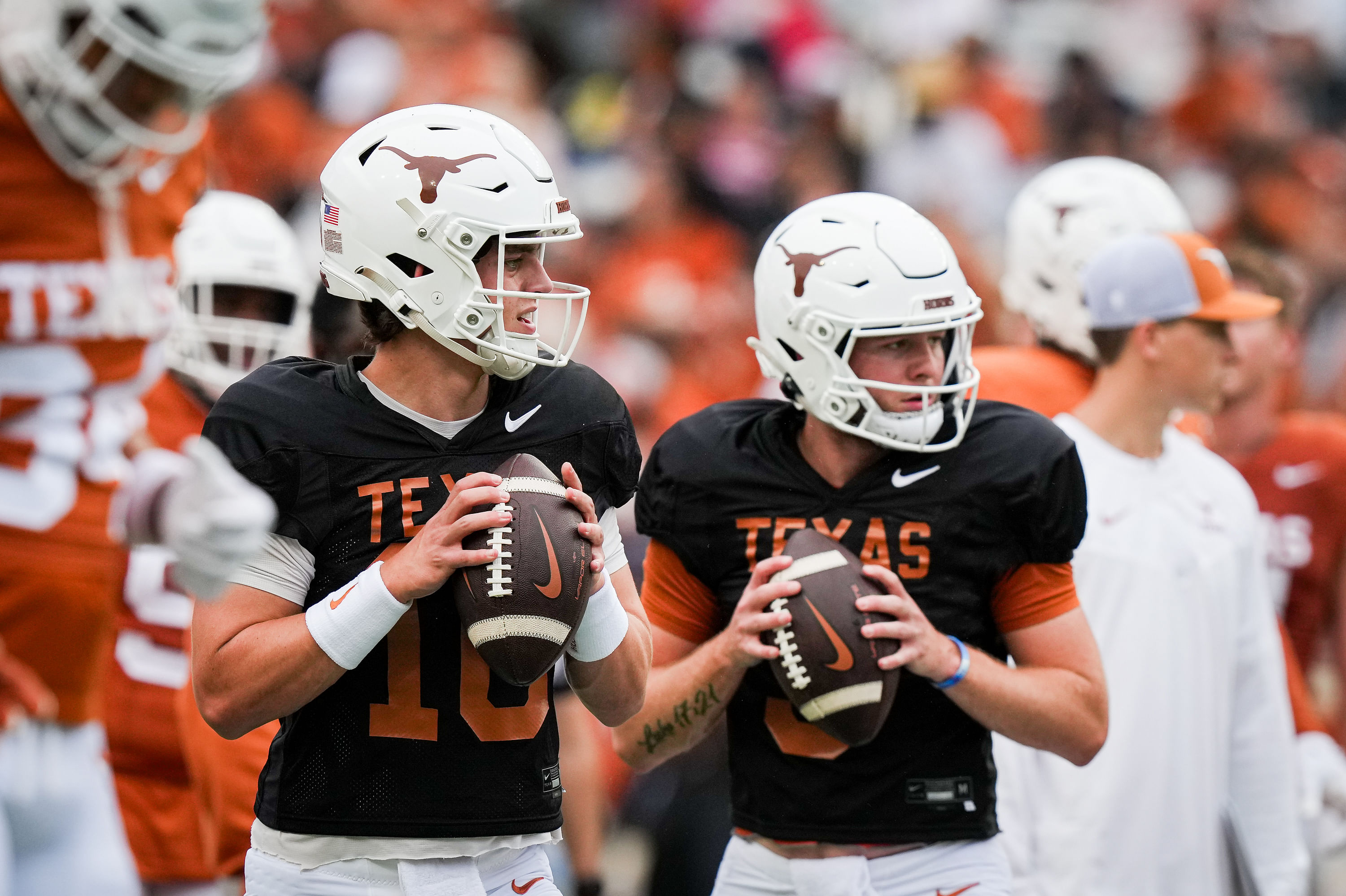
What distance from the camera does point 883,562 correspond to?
10.5ft

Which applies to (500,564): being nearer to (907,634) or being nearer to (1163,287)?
(907,634)

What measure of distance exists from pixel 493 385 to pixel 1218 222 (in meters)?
8.89

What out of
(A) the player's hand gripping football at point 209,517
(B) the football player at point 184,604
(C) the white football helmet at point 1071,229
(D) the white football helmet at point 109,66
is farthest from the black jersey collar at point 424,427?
(C) the white football helmet at point 1071,229

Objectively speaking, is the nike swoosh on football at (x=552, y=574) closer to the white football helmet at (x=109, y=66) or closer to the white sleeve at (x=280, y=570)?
the white sleeve at (x=280, y=570)

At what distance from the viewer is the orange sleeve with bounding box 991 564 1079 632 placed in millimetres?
3223

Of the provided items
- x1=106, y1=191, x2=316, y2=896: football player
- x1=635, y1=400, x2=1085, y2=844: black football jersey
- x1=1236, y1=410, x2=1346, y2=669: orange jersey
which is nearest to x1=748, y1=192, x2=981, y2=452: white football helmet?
x1=635, y1=400, x2=1085, y2=844: black football jersey

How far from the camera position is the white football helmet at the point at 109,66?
3201mm

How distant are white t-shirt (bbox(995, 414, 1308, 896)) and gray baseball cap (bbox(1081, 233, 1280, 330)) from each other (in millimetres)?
320

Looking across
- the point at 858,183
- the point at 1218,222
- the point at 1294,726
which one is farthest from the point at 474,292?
the point at 1218,222

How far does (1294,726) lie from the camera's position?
16.5 ft

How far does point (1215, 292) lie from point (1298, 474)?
155 centimetres

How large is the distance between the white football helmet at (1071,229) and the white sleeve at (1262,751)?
0.94m

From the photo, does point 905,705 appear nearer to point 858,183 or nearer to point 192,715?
point 192,715

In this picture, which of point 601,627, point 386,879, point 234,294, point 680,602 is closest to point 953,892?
→ point 680,602
